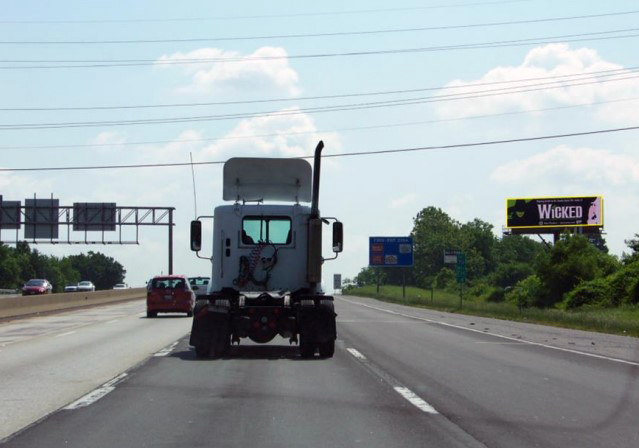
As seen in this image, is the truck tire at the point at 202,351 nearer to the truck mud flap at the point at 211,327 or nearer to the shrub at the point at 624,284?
the truck mud flap at the point at 211,327

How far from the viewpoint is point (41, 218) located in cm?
6919

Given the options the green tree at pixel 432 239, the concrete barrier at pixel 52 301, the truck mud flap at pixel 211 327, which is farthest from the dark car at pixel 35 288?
the green tree at pixel 432 239

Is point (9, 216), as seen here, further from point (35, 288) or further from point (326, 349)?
point (326, 349)

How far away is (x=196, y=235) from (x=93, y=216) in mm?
54093

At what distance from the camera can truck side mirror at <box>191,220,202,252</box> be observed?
1808 cm

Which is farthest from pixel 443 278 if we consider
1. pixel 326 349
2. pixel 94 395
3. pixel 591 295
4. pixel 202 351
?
pixel 94 395

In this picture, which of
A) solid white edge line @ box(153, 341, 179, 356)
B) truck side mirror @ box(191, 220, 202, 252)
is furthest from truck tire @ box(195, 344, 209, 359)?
truck side mirror @ box(191, 220, 202, 252)

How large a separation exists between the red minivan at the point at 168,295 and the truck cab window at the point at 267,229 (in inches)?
739

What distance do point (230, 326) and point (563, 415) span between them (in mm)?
8175

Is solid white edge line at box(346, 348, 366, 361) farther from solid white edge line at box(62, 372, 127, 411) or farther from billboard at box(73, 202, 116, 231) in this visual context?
billboard at box(73, 202, 116, 231)

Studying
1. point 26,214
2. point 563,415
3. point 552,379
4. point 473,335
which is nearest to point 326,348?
point 552,379

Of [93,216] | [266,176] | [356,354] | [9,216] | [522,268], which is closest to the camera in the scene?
[266,176]

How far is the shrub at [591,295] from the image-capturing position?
178 feet

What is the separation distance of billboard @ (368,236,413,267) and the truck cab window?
66.7m
